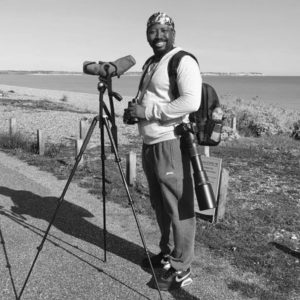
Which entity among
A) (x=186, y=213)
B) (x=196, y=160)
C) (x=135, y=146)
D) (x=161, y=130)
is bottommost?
(x=135, y=146)

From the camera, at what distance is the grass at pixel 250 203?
3.89m

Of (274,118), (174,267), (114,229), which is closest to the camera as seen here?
(174,267)

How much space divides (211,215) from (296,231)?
3.33 ft

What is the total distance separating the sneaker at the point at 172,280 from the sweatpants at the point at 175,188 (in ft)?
0.19

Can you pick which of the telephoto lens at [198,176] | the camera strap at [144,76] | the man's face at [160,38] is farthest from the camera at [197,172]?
the man's face at [160,38]

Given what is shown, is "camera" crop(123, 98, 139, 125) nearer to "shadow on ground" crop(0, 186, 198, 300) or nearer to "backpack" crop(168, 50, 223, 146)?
"backpack" crop(168, 50, 223, 146)

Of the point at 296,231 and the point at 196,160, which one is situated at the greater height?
the point at 196,160

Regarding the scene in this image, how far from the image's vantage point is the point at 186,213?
11.3 feet

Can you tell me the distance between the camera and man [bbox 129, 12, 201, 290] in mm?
3107

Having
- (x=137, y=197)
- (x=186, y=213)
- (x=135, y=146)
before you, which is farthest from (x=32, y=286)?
(x=135, y=146)

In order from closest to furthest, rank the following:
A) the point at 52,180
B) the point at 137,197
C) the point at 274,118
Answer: the point at 137,197 → the point at 52,180 → the point at 274,118

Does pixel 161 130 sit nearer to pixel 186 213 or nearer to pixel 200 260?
pixel 186 213

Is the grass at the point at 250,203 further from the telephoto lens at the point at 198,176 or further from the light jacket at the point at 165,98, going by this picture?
the light jacket at the point at 165,98

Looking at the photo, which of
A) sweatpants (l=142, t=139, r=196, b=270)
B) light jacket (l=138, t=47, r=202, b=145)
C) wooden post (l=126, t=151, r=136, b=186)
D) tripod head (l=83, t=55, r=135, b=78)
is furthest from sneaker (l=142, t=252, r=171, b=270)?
wooden post (l=126, t=151, r=136, b=186)
